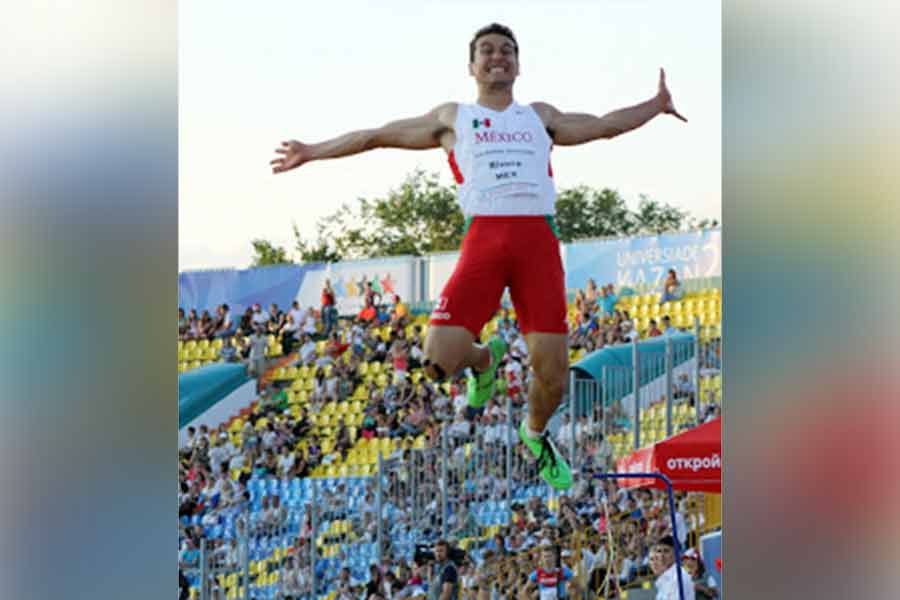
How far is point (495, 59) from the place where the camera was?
21.9 feet

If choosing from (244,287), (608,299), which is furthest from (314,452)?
(608,299)

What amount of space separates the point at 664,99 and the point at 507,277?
142 centimetres

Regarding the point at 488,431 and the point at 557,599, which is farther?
the point at 488,431

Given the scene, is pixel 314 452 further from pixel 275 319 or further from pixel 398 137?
pixel 398 137

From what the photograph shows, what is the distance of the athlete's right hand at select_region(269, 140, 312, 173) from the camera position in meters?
6.48

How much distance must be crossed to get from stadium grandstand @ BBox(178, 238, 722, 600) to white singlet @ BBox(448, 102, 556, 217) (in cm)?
165

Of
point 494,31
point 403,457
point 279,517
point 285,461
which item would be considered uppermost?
point 494,31

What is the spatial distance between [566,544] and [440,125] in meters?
2.79

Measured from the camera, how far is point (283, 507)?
8.07 m

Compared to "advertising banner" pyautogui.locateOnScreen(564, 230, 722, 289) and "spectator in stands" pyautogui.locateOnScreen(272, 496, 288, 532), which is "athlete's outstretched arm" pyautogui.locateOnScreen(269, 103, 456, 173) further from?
"spectator in stands" pyautogui.locateOnScreen(272, 496, 288, 532)

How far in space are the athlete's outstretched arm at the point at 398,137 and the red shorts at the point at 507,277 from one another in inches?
23.2

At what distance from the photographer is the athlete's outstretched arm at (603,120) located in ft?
22.5
